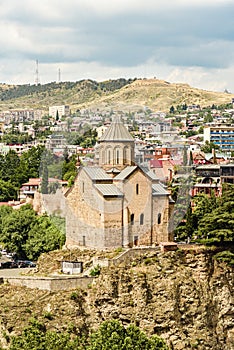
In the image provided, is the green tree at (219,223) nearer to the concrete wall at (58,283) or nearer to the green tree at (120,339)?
the concrete wall at (58,283)

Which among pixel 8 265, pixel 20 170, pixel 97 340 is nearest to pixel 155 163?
pixel 8 265

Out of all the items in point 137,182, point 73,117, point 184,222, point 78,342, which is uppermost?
point 73,117

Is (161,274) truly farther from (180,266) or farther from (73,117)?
(73,117)

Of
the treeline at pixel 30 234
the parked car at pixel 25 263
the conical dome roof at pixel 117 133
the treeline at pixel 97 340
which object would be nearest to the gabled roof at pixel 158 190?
the conical dome roof at pixel 117 133

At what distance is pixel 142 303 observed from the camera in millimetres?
28922

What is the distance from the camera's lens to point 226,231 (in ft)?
105

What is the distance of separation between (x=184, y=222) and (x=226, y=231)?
414 centimetres

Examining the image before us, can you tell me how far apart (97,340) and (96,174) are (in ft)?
22.6

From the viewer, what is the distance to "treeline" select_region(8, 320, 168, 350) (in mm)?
A: 26188

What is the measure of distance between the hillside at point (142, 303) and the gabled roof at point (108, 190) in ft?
7.61

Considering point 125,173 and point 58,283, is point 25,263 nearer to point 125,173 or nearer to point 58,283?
point 58,283

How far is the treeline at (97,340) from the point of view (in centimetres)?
2619

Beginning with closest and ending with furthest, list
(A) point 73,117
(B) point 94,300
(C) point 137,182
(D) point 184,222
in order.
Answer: (B) point 94,300, (C) point 137,182, (A) point 73,117, (D) point 184,222

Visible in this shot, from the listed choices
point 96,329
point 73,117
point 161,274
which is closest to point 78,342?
point 96,329
